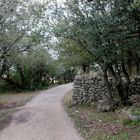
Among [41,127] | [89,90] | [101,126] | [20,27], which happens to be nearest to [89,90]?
[89,90]

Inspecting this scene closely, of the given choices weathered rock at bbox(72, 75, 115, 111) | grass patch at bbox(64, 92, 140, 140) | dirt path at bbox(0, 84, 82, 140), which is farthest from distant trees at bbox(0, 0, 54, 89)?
grass patch at bbox(64, 92, 140, 140)

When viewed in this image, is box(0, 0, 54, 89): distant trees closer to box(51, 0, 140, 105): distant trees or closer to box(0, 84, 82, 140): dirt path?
box(51, 0, 140, 105): distant trees

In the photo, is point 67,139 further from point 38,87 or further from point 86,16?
point 38,87

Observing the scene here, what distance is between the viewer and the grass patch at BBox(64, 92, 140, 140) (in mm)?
11180

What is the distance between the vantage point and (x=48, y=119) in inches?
632

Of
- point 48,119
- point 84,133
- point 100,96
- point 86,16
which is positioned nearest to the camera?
point 84,133

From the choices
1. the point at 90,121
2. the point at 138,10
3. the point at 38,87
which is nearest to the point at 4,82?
the point at 38,87

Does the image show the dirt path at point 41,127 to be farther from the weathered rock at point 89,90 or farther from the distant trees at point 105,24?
the distant trees at point 105,24

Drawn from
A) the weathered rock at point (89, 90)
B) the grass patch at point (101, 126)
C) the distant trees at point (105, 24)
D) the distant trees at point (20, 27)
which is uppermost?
the distant trees at point (20, 27)

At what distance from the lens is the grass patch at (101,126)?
11.2m

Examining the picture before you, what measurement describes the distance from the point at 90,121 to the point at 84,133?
7.31ft

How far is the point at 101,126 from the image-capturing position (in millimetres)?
13125

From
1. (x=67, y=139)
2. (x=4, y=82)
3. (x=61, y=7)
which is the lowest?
(x=67, y=139)

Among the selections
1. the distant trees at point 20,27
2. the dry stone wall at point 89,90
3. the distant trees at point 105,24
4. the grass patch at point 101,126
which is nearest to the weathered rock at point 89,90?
the dry stone wall at point 89,90
